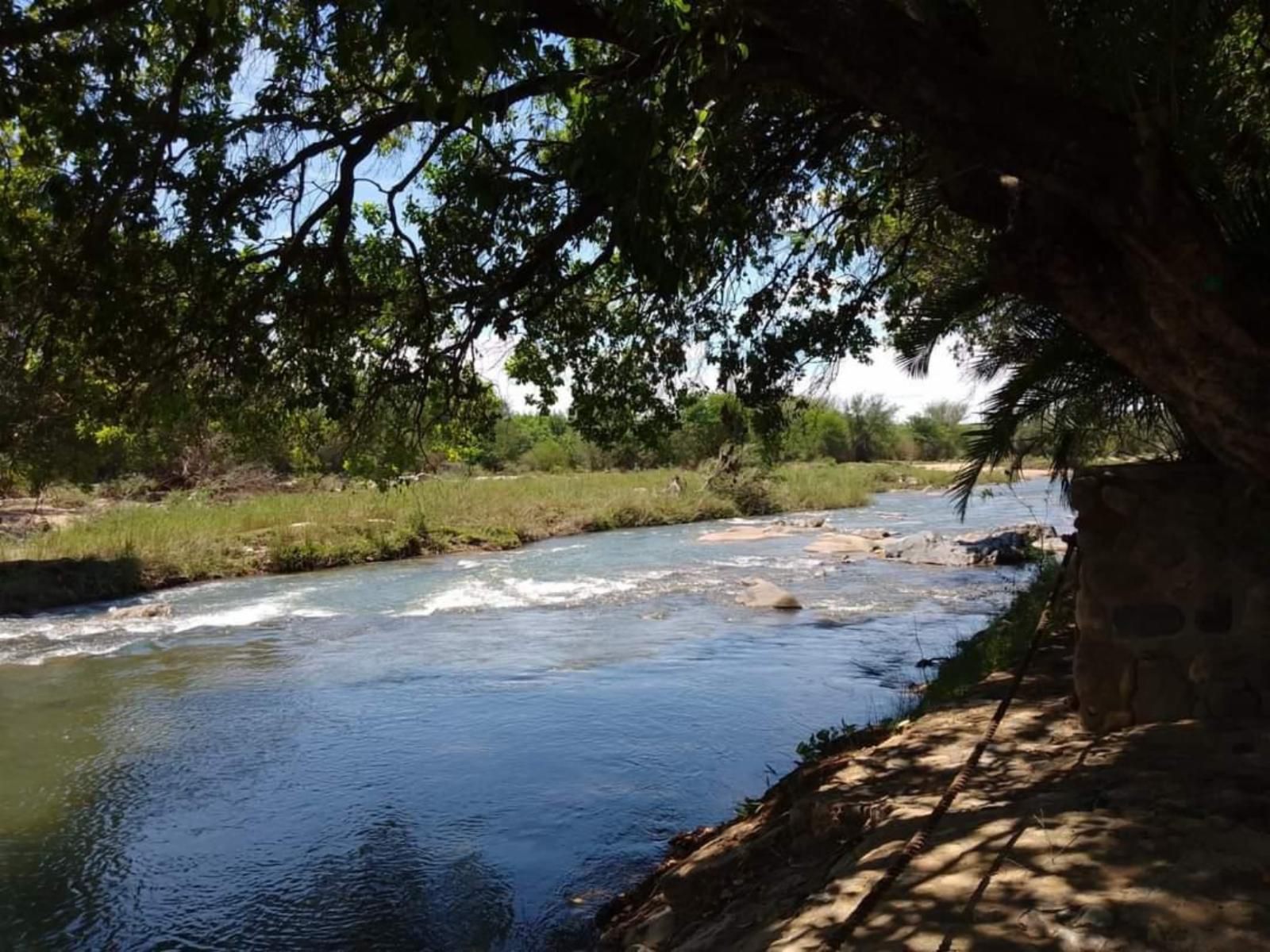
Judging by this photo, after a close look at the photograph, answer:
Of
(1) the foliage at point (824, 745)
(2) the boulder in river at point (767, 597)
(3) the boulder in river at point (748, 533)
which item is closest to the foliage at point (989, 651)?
(1) the foliage at point (824, 745)

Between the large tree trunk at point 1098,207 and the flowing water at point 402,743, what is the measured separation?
4.23m

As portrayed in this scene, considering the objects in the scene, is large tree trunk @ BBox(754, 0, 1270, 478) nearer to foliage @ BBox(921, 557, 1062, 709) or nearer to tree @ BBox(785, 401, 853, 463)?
foliage @ BBox(921, 557, 1062, 709)

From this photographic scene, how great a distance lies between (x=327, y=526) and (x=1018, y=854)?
21.9m

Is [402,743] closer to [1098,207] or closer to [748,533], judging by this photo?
[1098,207]

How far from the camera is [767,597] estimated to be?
16844mm

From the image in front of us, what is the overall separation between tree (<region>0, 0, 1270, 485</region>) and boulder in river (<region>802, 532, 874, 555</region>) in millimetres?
14352

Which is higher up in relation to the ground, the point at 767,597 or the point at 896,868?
the point at 896,868

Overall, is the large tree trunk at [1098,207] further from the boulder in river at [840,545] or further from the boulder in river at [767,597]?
the boulder in river at [840,545]

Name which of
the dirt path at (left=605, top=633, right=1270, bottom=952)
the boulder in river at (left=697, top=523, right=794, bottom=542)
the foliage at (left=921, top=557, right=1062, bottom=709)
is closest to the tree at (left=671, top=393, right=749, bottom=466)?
the foliage at (left=921, top=557, right=1062, bottom=709)

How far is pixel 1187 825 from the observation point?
3.30m

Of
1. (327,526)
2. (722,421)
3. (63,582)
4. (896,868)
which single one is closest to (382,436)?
(722,421)

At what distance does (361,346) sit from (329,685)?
6.21 m

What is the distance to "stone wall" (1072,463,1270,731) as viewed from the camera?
427 centimetres

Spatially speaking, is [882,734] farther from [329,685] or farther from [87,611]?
[87,611]
